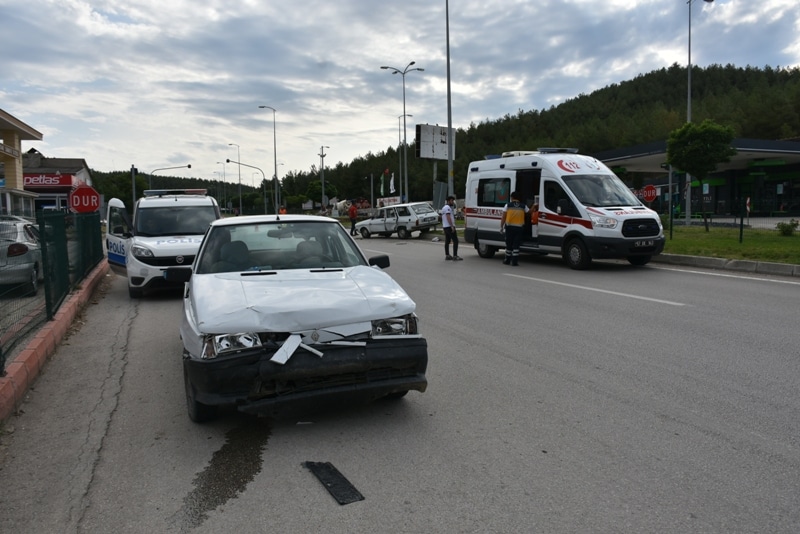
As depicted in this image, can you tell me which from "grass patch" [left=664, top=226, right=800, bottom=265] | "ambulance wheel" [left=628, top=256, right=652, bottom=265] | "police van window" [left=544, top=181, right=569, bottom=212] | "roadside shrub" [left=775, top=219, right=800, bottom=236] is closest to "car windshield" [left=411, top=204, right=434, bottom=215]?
"grass patch" [left=664, top=226, right=800, bottom=265]

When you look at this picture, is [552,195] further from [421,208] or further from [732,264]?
[421,208]

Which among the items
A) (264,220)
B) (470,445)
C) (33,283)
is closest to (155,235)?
(33,283)

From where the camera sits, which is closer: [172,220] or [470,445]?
[470,445]

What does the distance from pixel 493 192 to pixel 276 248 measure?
11757 mm

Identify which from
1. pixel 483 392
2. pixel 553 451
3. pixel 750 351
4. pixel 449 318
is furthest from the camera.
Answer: pixel 449 318

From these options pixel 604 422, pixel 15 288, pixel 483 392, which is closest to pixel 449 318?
pixel 483 392

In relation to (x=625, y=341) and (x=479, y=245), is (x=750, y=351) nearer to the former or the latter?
(x=625, y=341)

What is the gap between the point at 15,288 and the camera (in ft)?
21.6

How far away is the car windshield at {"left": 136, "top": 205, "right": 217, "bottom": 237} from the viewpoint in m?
11.9

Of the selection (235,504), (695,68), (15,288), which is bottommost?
(235,504)

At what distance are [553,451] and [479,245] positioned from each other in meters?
14.0

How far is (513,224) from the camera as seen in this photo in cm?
1517

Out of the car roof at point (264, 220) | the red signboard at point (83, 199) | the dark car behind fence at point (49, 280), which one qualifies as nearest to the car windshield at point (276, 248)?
the car roof at point (264, 220)

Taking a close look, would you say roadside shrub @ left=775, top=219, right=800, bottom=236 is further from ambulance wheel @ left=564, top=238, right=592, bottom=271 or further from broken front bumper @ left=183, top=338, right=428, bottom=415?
broken front bumper @ left=183, top=338, right=428, bottom=415
